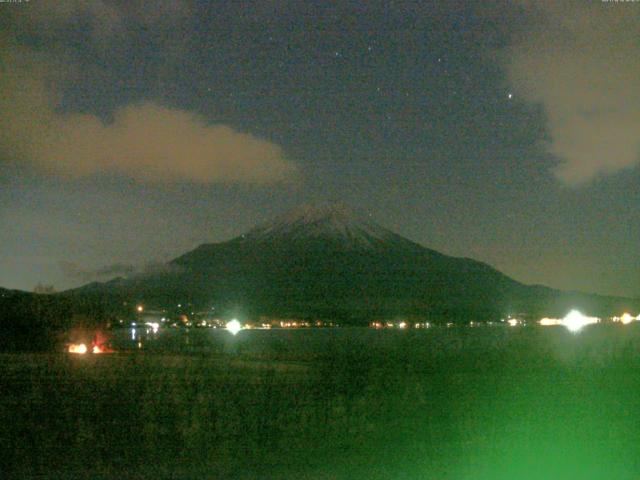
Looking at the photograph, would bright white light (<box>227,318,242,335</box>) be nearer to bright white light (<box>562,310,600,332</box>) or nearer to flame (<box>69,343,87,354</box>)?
bright white light (<box>562,310,600,332</box>)

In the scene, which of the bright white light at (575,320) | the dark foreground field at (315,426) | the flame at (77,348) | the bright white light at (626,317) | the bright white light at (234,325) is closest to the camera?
the dark foreground field at (315,426)

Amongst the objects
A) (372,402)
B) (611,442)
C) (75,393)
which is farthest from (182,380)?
(611,442)

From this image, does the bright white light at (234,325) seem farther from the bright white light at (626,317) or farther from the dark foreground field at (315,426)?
the dark foreground field at (315,426)

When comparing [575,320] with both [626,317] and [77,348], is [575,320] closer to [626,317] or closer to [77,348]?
[626,317]

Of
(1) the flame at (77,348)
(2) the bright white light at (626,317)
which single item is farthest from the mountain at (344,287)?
(1) the flame at (77,348)

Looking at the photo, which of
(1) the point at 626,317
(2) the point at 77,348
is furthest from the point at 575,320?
(2) the point at 77,348

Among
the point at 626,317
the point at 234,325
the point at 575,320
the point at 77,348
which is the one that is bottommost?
the point at 77,348

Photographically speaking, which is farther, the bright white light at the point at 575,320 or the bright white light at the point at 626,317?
the bright white light at the point at 626,317

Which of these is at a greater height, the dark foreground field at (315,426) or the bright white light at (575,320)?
the bright white light at (575,320)
